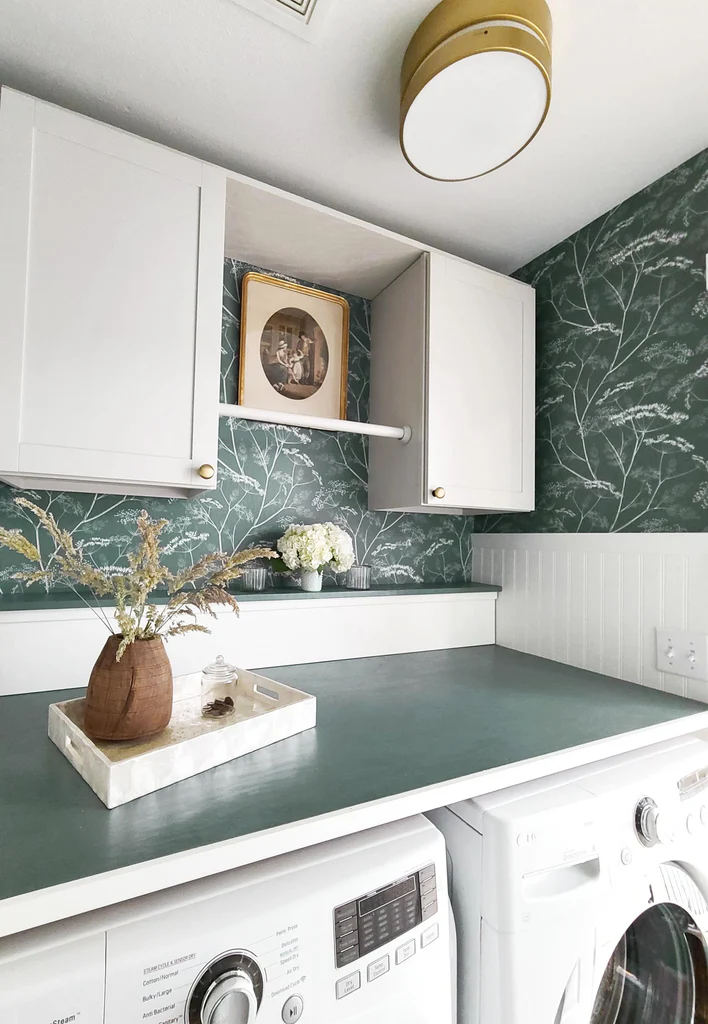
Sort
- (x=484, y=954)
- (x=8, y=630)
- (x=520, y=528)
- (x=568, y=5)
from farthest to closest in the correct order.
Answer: (x=520, y=528) < (x=8, y=630) < (x=568, y=5) < (x=484, y=954)

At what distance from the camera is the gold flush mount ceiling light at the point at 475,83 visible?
98cm

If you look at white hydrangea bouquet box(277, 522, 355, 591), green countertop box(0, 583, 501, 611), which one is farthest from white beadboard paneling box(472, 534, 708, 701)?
white hydrangea bouquet box(277, 522, 355, 591)

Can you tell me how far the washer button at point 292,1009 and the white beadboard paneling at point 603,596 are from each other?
Result: 116 centimetres

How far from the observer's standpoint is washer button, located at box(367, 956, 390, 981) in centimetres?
79

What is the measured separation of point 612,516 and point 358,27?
4.56 feet

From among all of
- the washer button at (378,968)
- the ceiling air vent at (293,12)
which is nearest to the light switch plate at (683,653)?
the washer button at (378,968)

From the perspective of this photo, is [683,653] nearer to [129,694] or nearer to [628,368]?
[628,368]

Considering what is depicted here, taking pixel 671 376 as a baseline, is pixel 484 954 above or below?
below

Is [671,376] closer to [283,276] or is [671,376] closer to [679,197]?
[679,197]

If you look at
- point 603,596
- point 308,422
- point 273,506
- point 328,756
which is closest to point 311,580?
point 273,506

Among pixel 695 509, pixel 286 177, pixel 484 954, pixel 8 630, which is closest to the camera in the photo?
pixel 484 954

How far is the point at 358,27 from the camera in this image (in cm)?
108

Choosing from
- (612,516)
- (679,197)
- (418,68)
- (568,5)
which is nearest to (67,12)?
(418,68)

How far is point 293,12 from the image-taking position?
104cm
